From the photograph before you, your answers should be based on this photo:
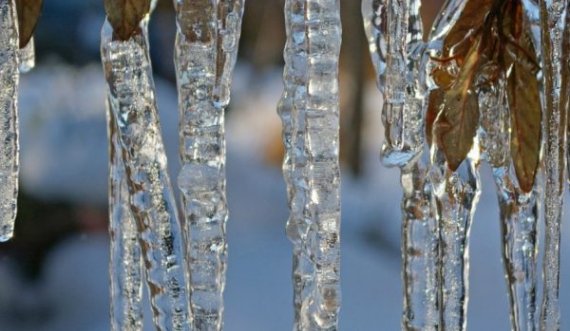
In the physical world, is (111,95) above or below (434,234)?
above

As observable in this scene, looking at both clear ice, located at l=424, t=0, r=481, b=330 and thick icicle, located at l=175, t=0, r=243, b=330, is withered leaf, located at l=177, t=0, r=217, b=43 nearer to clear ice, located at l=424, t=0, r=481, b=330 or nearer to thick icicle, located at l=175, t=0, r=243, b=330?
thick icicle, located at l=175, t=0, r=243, b=330

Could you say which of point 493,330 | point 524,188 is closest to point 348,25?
point 493,330

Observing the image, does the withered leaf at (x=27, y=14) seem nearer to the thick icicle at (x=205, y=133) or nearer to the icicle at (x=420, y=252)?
the thick icicle at (x=205, y=133)

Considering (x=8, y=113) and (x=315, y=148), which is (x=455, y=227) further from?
(x=8, y=113)

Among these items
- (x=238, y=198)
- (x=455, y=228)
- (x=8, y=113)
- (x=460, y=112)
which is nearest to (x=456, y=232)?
(x=455, y=228)

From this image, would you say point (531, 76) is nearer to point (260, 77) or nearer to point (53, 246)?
point (53, 246)

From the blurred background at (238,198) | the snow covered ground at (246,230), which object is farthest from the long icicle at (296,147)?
the snow covered ground at (246,230)

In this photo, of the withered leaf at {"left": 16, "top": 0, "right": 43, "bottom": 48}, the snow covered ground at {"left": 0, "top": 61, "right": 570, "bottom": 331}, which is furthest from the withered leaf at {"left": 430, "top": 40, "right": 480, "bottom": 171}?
the snow covered ground at {"left": 0, "top": 61, "right": 570, "bottom": 331}
